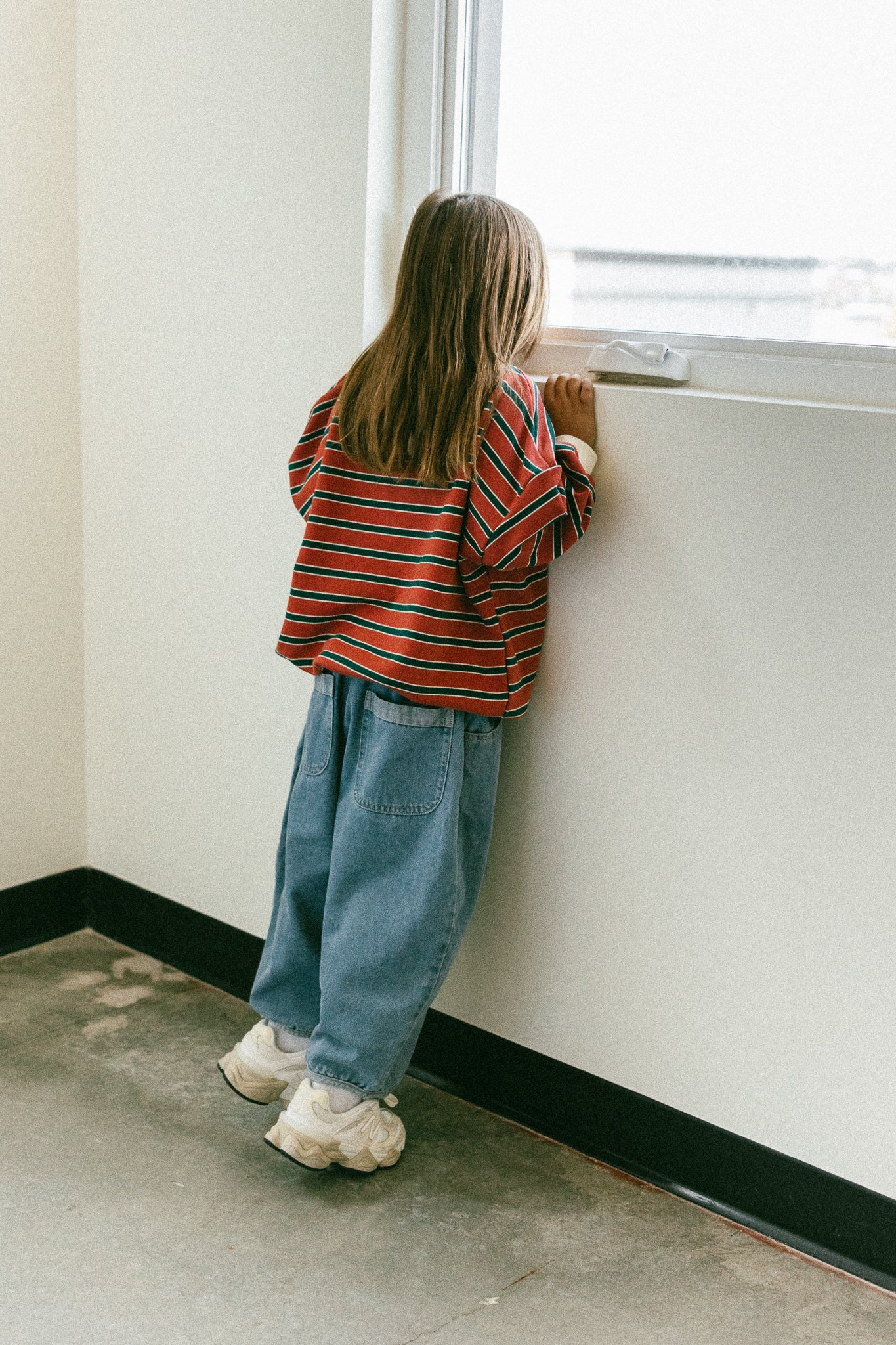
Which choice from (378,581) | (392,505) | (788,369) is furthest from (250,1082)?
(788,369)

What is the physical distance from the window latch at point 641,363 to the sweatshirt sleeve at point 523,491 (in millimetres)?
115

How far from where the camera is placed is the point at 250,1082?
1871mm

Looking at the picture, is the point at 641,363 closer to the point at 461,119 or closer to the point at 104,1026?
the point at 461,119

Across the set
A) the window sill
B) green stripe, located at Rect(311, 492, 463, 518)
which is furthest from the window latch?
green stripe, located at Rect(311, 492, 463, 518)

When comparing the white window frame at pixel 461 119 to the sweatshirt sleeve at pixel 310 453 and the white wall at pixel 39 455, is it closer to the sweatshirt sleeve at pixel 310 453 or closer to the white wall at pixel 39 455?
the sweatshirt sleeve at pixel 310 453

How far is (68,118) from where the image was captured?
Result: 7.32ft

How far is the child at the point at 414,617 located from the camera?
1641 mm

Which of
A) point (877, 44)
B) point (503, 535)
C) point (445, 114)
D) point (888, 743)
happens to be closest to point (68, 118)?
point (445, 114)

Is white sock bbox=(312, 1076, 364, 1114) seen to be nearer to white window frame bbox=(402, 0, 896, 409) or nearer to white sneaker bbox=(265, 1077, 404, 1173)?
white sneaker bbox=(265, 1077, 404, 1173)

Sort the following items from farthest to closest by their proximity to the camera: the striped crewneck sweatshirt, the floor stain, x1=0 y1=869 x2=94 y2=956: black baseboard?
1. x1=0 y1=869 x2=94 y2=956: black baseboard
2. the floor stain
3. the striped crewneck sweatshirt

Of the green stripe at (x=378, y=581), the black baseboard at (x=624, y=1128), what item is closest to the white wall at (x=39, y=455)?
the black baseboard at (x=624, y=1128)

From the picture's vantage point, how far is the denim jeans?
5.63 ft

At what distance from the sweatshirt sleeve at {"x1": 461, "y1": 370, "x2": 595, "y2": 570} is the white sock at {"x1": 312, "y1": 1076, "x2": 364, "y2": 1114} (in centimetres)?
73

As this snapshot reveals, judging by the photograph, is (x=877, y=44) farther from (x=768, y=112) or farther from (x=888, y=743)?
(x=888, y=743)
